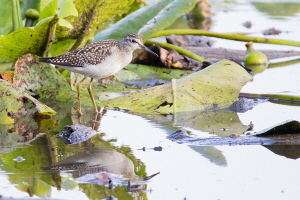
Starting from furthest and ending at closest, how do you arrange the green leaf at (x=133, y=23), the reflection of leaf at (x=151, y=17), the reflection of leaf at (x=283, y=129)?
the green leaf at (x=133, y=23) → the reflection of leaf at (x=151, y=17) → the reflection of leaf at (x=283, y=129)

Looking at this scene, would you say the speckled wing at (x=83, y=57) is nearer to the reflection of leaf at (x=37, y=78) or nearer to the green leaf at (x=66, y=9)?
the reflection of leaf at (x=37, y=78)

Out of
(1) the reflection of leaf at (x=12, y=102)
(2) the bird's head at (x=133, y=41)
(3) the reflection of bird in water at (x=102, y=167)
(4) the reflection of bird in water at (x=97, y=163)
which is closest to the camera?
(3) the reflection of bird in water at (x=102, y=167)

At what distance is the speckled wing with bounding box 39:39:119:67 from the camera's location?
242 inches

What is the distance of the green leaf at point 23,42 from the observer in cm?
609

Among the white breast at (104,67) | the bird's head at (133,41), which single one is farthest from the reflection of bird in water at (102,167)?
the bird's head at (133,41)

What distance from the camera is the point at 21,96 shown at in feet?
19.2

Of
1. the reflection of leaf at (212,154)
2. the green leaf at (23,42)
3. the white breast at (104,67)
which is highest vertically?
the green leaf at (23,42)

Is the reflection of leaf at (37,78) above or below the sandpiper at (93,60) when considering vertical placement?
below

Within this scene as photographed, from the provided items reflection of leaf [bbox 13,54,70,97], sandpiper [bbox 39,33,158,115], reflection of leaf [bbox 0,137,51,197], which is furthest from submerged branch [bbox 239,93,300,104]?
reflection of leaf [bbox 0,137,51,197]

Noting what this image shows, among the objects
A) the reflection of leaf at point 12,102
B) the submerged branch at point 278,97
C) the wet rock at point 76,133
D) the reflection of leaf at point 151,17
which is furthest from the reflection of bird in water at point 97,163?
the reflection of leaf at point 151,17

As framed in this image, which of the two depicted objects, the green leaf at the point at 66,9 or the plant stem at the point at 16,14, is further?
the plant stem at the point at 16,14

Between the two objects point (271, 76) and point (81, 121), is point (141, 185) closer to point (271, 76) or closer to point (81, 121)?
point (81, 121)

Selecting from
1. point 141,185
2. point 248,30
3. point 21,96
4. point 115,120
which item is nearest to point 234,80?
point 115,120

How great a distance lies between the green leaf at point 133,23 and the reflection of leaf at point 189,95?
148 cm
